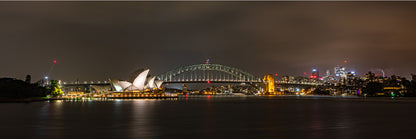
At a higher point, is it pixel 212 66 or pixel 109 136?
pixel 212 66

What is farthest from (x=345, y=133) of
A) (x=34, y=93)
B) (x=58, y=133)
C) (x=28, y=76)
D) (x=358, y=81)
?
(x=358, y=81)

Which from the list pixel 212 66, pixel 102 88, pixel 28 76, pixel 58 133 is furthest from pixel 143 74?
pixel 58 133

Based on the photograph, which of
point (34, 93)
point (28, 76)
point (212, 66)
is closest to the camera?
point (34, 93)

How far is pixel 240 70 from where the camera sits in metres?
152

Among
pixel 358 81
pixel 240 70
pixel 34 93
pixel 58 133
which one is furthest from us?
pixel 240 70

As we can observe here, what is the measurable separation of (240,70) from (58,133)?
451 ft

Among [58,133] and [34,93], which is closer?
[58,133]

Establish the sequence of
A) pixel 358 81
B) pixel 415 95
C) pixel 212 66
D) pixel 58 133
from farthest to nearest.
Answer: pixel 212 66 → pixel 358 81 → pixel 415 95 → pixel 58 133

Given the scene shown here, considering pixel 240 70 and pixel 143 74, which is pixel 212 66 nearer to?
pixel 240 70

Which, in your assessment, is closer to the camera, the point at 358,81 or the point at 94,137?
the point at 94,137

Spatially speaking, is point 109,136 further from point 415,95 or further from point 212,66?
point 212,66

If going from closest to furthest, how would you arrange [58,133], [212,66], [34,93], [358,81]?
[58,133]
[34,93]
[358,81]
[212,66]

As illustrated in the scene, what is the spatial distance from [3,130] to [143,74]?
226ft

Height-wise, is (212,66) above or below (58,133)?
above
